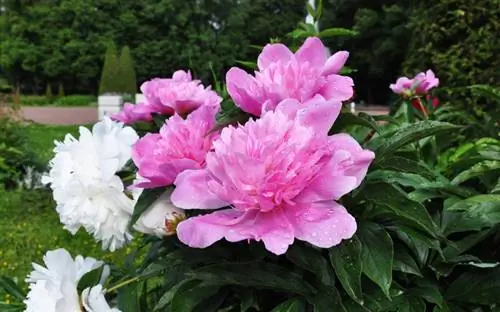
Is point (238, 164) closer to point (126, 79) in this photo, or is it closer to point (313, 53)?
point (313, 53)

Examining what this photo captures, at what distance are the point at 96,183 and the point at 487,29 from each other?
3633 millimetres

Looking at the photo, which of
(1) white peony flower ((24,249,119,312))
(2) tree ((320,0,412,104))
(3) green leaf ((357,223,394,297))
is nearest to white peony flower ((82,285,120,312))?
(1) white peony flower ((24,249,119,312))

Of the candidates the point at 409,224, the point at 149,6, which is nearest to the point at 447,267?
the point at 409,224

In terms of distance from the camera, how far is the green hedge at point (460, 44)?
394 centimetres

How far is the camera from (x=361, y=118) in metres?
0.75

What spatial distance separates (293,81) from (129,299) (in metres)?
0.36

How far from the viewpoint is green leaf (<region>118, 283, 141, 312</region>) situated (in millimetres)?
850

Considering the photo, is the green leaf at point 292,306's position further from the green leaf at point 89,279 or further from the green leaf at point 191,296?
the green leaf at point 89,279

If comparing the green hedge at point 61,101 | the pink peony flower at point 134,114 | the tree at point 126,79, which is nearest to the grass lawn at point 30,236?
the pink peony flower at point 134,114

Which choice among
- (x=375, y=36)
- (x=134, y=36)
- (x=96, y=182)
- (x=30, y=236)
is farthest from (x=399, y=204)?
(x=134, y=36)

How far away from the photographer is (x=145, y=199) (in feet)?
2.50

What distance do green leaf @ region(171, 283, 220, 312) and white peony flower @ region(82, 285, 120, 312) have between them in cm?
11

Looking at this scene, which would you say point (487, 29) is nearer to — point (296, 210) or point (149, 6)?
point (296, 210)

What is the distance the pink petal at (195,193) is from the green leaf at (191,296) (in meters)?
0.11
